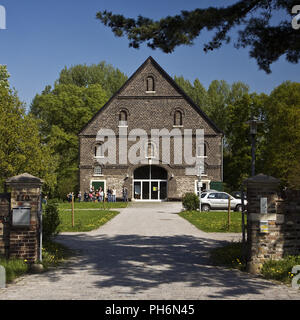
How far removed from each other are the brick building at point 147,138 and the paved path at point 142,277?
91.0 feet

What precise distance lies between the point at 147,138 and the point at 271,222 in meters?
32.9

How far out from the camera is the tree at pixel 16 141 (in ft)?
82.2

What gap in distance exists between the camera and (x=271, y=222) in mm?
9195

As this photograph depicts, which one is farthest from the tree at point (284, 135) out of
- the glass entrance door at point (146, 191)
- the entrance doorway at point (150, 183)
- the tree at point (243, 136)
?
the glass entrance door at point (146, 191)

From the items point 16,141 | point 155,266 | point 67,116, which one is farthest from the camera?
point 67,116

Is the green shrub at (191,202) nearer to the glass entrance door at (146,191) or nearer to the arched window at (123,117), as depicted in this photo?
the glass entrance door at (146,191)

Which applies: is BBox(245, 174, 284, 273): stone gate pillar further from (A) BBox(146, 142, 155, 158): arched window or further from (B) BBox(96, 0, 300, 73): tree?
(A) BBox(146, 142, 155, 158): arched window

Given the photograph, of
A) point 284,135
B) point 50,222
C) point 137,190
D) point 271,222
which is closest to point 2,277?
point 50,222

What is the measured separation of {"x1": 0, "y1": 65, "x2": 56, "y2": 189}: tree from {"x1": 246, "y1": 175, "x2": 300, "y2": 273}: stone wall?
18296 mm

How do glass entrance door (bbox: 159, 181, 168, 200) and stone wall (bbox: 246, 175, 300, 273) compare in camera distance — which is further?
glass entrance door (bbox: 159, 181, 168, 200)

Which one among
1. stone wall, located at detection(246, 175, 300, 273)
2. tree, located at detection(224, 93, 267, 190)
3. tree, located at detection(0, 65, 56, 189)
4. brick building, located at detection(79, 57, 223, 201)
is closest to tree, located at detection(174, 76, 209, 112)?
tree, located at detection(224, 93, 267, 190)

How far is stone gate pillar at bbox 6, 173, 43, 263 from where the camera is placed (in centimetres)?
930

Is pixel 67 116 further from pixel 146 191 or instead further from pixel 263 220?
pixel 263 220
